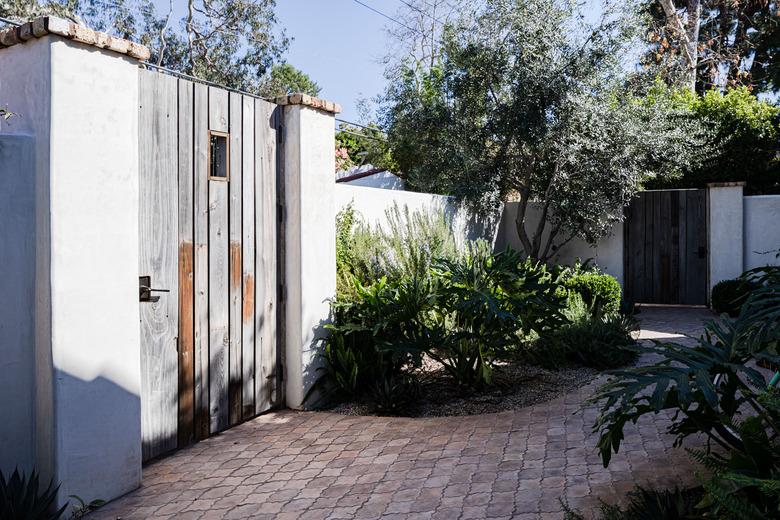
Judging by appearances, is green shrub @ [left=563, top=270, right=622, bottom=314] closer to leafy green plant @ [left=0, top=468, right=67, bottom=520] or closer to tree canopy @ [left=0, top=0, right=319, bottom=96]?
leafy green plant @ [left=0, top=468, right=67, bottom=520]


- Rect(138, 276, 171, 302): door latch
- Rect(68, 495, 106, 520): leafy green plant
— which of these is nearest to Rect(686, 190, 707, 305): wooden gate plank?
Rect(138, 276, 171, 302): door latch

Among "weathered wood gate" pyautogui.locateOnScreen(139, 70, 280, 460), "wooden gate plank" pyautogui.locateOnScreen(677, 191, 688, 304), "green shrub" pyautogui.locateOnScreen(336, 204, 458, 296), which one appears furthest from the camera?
"wooden gate plank" pyautogui.locateOnScreen(677, 191, 688, 304)

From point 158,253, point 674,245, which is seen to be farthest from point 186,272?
point 674,245

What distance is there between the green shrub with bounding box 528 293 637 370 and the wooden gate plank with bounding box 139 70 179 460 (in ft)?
11.6

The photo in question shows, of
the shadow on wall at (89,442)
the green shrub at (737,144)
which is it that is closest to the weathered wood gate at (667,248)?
the green shrub at (737,144)

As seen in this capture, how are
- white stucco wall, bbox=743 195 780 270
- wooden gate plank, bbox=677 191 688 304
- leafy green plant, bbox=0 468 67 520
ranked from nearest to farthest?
1. leafy green plant, bbox=0 468 67 520
2. white stucco wall, bbox=743 195 780 270
3. wooden gate plank, bbox=677 191 688 304

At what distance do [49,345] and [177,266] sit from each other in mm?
1075

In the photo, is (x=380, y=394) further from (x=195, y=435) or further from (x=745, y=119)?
(x=745, y=119)

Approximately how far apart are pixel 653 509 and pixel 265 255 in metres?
3.26

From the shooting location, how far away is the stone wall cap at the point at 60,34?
3.06 m

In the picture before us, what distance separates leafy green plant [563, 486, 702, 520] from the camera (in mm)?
2625

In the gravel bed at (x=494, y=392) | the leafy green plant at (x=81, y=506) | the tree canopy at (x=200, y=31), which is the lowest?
the leafy green plant at (x=81, y=506)

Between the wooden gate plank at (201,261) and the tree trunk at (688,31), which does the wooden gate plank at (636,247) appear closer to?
the tree trunk at (688,31)

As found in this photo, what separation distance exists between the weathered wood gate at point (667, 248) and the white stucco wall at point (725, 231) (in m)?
0.36
